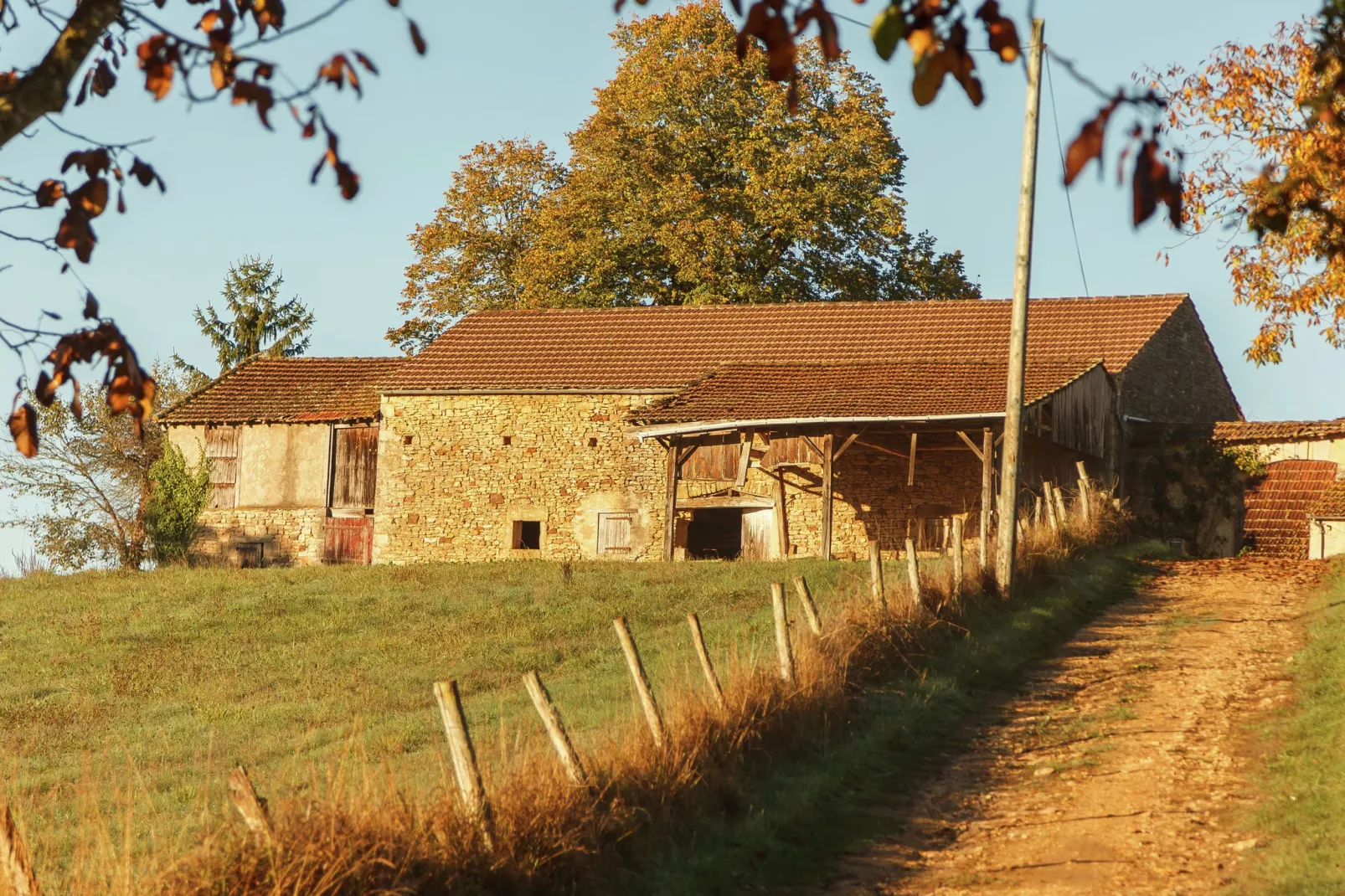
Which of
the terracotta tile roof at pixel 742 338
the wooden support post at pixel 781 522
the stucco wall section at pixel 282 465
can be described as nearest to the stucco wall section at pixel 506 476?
the terracotta tile roof at pixel 742 338

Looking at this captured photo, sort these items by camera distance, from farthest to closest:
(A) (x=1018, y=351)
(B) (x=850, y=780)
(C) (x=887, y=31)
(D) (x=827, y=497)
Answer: (D) (x=827, y=497) < (A) (x=1018, y=351) < (B) (x=850, y=780) < (C) (x=887, y=31)

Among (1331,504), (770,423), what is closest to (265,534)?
(770,423)

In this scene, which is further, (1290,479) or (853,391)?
(1290,479)

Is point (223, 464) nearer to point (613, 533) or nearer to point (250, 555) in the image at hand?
point (250, 555)

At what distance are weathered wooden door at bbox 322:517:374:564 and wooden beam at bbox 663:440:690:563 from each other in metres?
8.98

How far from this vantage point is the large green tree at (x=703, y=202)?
38.1 m

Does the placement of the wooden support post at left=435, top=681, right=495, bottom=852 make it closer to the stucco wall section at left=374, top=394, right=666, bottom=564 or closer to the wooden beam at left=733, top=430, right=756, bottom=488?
the wooden beam at left=733, top=430, right=756, bottom=488

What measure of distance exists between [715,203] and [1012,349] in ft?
72.6

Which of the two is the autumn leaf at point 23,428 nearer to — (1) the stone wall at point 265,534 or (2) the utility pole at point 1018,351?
(2) the utility pole at point 1018,351

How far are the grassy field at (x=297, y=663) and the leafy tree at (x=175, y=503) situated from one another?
17.1 ft

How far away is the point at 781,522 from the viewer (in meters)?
27.3

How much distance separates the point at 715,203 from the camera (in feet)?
126

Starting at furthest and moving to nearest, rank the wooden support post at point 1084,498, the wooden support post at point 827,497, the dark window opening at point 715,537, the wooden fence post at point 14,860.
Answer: the dark window opening at point 715,537 < the wooden support post at point 827,497 < the wooden support post at point 1084,498 < the wooden fence post at point 14,860

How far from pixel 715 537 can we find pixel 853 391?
18.7ft
